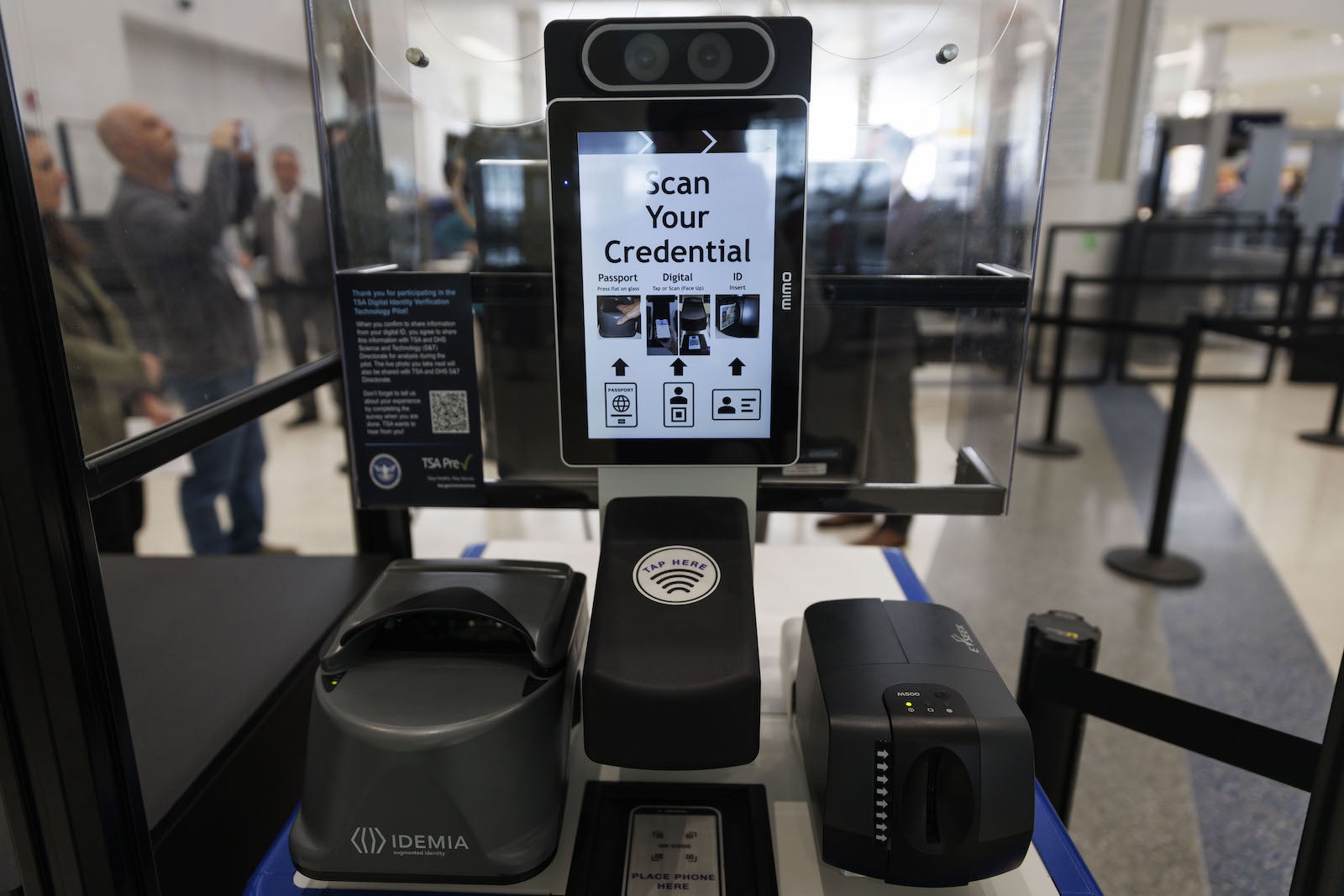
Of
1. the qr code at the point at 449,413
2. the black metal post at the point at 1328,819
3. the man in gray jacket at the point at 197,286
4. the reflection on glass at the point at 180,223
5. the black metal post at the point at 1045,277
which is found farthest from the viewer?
the black metal post at the point at 1045,277

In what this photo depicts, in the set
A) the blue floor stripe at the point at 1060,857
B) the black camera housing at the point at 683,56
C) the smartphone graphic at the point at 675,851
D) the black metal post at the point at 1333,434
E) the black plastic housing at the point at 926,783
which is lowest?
the black metal post at the point at 1333,434

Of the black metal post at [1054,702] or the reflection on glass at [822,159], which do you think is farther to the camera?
the black metal post at [1054,702]

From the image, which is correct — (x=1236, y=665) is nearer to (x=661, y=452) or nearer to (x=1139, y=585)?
(x=1139, y=585)

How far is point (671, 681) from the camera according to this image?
62cm

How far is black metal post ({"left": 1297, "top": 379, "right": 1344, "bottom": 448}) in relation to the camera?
4207 mm

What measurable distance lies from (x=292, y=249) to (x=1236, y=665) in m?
4.46

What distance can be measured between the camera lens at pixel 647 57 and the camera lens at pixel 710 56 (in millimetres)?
24

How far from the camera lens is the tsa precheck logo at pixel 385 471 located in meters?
0.94

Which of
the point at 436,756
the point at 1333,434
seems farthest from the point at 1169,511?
the point at 436,756

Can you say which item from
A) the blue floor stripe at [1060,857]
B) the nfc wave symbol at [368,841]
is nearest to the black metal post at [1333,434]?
the blue floor stripe at [1060,857]

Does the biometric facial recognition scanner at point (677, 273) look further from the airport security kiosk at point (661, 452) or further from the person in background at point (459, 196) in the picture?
the person in background at point (459, 196)

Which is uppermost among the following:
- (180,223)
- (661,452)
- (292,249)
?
(180,223)

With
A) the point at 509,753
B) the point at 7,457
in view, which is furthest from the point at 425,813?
the point at 7,457

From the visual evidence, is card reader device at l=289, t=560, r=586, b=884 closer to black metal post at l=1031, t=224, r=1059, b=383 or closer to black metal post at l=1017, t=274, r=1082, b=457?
black metal post at l=1017, t=274, r=1082, b=457
